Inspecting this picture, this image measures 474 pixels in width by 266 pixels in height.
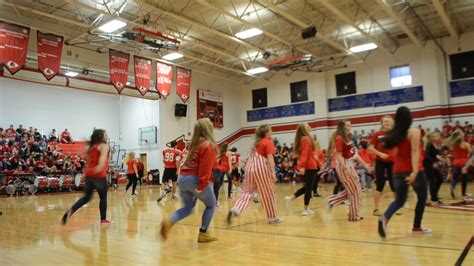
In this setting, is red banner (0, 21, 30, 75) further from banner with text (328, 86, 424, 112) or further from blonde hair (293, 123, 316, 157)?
banner with text (328, 86, 424, 112)

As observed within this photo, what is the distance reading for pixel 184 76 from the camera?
18312 mm

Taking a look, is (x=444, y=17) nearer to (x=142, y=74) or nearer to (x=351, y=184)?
(x=351, y=184)

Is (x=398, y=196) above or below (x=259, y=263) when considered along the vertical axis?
above

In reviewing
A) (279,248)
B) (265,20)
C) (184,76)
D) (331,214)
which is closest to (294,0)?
(265,20)

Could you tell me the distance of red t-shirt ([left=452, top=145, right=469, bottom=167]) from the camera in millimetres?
7770

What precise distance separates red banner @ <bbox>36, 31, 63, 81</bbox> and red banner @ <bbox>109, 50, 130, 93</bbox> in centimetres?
199

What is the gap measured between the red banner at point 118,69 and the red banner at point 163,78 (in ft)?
5.16

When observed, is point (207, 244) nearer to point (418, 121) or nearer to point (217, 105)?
point (418, 121)

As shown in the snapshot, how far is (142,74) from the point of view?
15977 mm

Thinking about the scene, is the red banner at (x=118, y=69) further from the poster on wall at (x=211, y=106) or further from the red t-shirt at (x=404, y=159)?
the red t-shirt at (x=404, y=159)

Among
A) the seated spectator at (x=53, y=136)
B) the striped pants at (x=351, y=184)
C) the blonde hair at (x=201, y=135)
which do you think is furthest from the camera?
the seated spectator at (x=53, y=136)

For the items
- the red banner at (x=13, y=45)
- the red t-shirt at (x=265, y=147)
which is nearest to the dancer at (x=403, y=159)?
the red t-shirt at (x=265, y=147)

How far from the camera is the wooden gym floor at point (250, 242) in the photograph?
11.4 feet

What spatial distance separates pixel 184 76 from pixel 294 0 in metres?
6.85
